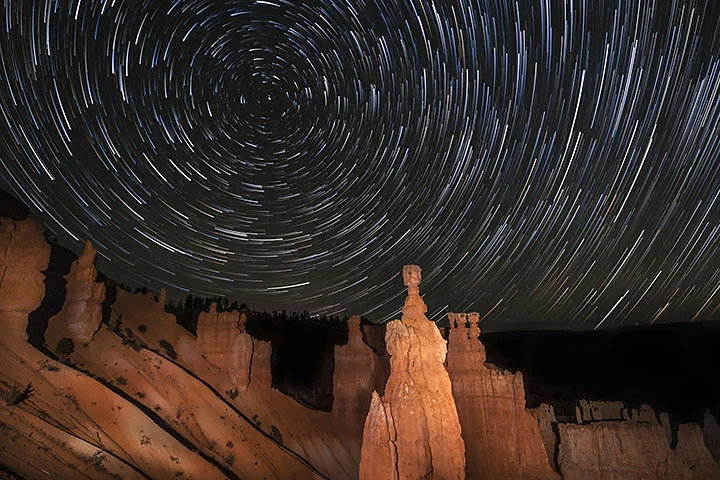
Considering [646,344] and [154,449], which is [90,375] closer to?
[154,449]

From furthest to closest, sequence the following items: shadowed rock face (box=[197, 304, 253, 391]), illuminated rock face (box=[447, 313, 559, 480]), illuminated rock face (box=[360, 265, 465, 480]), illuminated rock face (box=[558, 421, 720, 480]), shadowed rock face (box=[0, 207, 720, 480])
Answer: shadowed rock face (box=[197, 304, 253, 391]), illuminated rock face (box=[447, 313, 559, 480]), illuminated rock face (box=[558, 421, 720, 480]), shadowed rock face (box=[0, 207, 720, 480]), illuminated rock face (box=[360, 265, 465, 480])

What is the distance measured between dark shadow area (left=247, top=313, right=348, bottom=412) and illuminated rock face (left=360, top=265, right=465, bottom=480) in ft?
123

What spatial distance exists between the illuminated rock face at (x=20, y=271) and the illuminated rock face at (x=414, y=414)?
24834 millimetres

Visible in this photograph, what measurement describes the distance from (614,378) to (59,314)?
92227 mm

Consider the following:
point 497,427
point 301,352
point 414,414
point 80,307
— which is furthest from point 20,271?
point 301,352

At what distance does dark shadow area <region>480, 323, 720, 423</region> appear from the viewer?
250 feet

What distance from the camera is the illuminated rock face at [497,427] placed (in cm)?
2705

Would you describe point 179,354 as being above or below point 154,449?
above

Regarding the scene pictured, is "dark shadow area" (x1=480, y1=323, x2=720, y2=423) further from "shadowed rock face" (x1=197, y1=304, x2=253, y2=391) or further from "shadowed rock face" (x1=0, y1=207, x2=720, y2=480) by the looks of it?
"shadowed rock face" (x1=197, y1=304, x2=253, y2=391)

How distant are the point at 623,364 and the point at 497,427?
8319 centimetres

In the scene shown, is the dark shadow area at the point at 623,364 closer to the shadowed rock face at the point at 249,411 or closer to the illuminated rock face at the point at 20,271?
the shadowed rock face at the point at 249,411

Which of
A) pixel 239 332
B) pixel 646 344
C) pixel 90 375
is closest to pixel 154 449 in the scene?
pixel 90 375

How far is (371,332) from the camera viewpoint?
5816 cm

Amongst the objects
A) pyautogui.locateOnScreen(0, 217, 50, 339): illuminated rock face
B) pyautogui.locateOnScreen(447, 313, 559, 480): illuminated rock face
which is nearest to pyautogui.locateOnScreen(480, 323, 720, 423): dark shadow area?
pyautogui.locateOnScreen(447, 313, 559, 480): illuminated rock face
